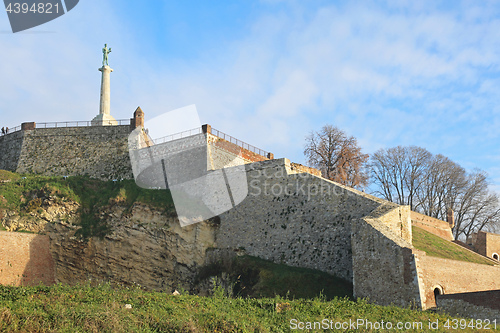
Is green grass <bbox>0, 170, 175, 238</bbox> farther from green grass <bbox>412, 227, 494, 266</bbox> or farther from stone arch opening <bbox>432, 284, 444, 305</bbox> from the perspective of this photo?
stone arch opening <bbox>432, 284, 444, 305</bbox>

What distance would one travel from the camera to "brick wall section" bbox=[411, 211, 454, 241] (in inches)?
1458

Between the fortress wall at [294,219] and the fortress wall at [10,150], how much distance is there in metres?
18.3

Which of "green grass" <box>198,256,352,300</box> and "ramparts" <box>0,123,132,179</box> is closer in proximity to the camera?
"green grass" <box>198,256,352,300</box>

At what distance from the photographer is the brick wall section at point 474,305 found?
17609 millimetres

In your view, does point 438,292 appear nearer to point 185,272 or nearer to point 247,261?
point 247,261

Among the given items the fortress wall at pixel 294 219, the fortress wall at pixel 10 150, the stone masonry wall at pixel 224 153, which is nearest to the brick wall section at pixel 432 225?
the fortress wall at pixel 294 219

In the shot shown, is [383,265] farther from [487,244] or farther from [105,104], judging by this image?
[105,104]

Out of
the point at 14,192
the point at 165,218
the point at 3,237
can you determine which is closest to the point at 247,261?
the point at 165,218

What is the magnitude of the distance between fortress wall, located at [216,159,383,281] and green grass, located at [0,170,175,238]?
475 cm

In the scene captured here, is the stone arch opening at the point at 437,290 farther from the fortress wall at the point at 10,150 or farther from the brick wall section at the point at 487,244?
the fortress wall at the point at 10,150

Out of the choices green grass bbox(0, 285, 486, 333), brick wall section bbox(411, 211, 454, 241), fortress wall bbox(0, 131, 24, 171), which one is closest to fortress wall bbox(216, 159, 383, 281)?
green grass bbox(0, 285, 486, 333)

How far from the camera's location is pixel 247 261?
27406 millimetres

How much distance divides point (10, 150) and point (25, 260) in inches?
534

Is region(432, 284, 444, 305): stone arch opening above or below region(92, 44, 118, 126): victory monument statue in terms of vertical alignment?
below
